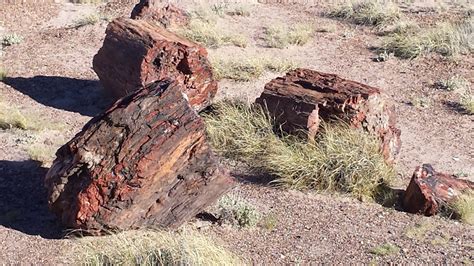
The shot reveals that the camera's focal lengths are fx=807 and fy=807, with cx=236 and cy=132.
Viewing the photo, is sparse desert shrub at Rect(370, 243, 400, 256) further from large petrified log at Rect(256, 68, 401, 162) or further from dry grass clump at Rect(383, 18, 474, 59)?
dry grass clump at Rect(383, 18, 474, 59)

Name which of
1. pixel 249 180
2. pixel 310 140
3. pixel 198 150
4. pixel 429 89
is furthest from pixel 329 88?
pixel 429 89

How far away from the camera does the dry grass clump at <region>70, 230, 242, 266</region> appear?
242 inches

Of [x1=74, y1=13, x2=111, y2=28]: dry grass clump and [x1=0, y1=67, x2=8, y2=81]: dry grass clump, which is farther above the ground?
[x1=74, y1=13, x2=111, y2=28]: dry grass clump

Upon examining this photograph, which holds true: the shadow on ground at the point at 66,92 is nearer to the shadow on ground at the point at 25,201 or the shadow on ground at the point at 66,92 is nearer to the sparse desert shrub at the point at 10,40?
the sparse desert shrub at the point at 10,40

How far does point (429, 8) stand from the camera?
16.0m

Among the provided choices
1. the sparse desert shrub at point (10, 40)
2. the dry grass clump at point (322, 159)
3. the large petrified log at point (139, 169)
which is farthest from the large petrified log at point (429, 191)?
the sparse desert shrub at point (10, 40)

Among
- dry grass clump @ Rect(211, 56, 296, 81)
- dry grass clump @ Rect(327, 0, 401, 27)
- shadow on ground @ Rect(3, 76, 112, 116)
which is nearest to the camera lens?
shadow on ground @ Rect(3, 76, 112, 116)

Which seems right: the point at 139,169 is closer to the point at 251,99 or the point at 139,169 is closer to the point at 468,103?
the point at 251,99

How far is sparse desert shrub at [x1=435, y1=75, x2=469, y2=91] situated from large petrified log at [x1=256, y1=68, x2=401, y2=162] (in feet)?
9.75

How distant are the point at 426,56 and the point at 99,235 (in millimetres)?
8118

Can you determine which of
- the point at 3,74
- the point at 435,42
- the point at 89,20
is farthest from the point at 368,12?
the point at 3,74

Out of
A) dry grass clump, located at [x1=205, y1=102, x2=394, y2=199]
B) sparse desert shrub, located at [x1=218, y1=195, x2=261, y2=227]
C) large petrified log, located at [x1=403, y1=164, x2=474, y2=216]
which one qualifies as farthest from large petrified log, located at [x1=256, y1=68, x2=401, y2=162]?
sparse desert shrub, located at [x1=218, y1=195, x2=261, y2=227]

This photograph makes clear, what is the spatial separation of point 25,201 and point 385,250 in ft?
11.3

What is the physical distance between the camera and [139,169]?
6.84 metres
